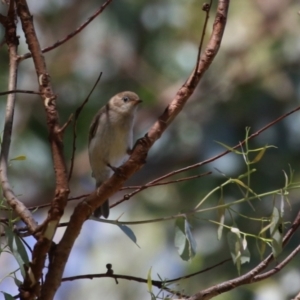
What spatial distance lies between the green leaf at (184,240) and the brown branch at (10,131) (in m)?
0.35

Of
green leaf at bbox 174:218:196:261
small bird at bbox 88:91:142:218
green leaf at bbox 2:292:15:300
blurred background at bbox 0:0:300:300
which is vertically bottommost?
green leaf at bbox 2:292:15:300

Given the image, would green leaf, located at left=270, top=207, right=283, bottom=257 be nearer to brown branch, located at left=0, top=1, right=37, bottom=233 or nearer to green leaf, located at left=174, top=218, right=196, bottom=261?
green leaf, located at left=174, top=218, right=196, bottom=261

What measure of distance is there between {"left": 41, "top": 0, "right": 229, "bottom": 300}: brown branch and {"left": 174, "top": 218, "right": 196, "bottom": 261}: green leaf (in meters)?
0.27

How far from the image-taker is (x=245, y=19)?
20.0 ft

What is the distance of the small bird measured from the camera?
283 centimetres

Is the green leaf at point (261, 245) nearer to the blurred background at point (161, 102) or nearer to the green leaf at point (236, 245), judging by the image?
the green leaf at point (236, 245)

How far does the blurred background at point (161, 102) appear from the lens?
4.90 meters

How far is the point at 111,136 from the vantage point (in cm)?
285

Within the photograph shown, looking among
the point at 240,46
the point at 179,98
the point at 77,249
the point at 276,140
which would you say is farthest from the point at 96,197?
the point at 77,249

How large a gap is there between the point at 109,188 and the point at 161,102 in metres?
4.43

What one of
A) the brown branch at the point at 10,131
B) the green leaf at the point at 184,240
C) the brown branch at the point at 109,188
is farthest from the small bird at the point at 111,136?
the brown branch at the point at 109,188

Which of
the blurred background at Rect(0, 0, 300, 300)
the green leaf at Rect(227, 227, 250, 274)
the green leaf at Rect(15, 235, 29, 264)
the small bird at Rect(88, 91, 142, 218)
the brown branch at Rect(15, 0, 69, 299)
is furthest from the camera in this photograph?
the blurred background at Rect(0, 0, 300, 300)

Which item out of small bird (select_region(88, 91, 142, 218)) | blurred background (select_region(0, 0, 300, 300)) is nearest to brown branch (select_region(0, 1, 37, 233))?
small bird (select_region(88, 91, 142, 218))

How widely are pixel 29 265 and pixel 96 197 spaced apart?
0.54ft
